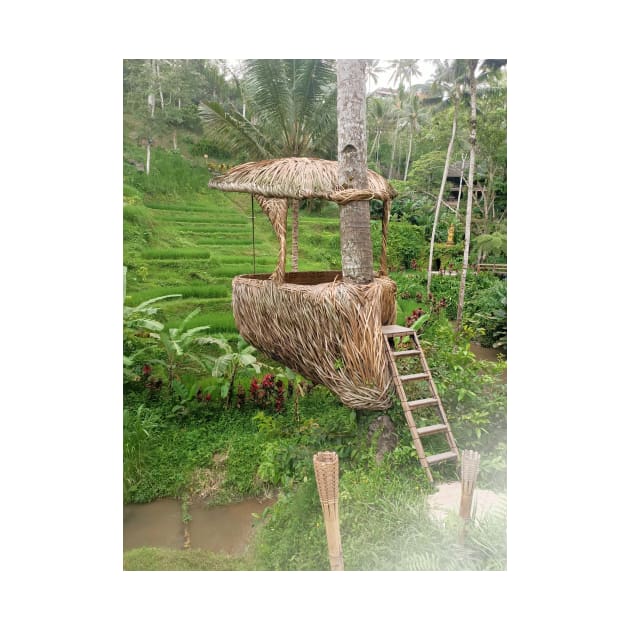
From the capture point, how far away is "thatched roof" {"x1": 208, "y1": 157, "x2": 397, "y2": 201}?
2.68 metres

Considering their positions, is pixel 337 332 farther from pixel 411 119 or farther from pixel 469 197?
pixel 411 119

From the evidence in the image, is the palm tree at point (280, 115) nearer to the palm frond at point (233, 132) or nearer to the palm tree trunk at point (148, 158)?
the palm frond at point (233, 132)

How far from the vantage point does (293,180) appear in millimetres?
2688

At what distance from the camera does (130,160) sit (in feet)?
9.45

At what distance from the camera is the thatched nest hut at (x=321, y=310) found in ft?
8.56

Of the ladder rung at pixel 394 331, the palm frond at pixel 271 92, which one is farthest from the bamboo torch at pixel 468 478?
the palm frond at pixel 271 92

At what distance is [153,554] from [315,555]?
2.98 feet

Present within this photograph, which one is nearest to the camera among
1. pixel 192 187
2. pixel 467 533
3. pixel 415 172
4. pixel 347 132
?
pixel 467 533

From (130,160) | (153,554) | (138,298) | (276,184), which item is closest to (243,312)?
(138,298)

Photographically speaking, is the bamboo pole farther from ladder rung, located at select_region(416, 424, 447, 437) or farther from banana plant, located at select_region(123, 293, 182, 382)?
banana plant, located at select_region(123, 293, 182, 382)

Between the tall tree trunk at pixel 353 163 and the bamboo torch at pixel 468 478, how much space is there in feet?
3.77

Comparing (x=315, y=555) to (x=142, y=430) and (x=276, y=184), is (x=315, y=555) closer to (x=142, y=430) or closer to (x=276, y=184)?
(x=142, y=430)

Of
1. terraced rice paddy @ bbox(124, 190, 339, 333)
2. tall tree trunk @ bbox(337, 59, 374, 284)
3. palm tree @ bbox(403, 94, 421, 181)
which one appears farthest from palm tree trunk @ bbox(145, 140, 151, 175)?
palm tree @ bbox(403, 94, 421, 181)

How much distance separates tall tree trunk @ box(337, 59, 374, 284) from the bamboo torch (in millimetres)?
1150
